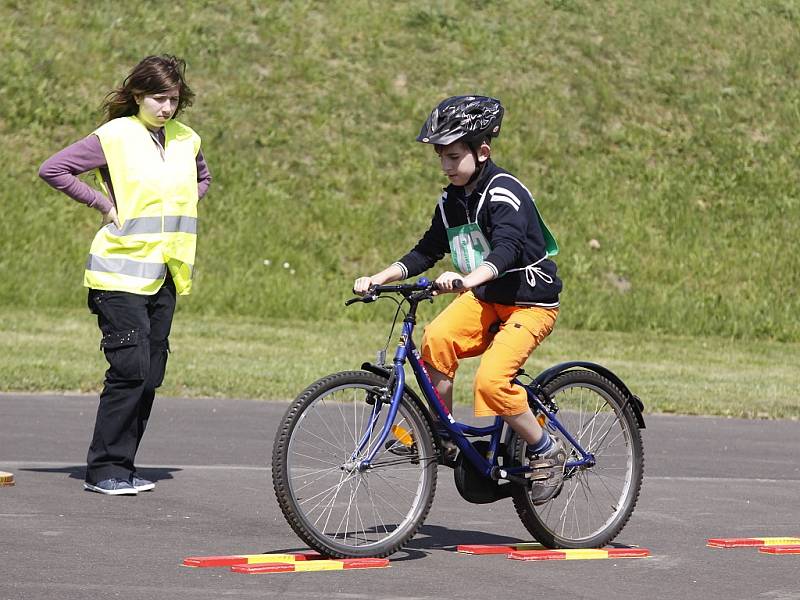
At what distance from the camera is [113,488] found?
8555 mm

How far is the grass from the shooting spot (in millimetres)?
14367

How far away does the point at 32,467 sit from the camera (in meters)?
9.48

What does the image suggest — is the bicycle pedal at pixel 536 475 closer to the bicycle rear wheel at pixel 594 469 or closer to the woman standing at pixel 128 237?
the bicycle rear wheel at pixel 594 469

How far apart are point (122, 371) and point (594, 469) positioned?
2.68 m

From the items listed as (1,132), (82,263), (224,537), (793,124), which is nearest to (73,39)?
(1,132)

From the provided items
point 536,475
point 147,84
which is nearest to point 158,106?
point 147,84

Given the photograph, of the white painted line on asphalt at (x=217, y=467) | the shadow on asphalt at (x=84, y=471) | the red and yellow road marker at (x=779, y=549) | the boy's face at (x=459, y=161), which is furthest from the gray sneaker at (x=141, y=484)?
the red and yellow road marker at (x=779, y=549)

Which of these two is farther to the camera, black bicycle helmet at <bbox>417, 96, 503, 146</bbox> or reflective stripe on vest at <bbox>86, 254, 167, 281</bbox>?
reflective stripe on vest at <bbox>86, 254, 167, 281</bbox>

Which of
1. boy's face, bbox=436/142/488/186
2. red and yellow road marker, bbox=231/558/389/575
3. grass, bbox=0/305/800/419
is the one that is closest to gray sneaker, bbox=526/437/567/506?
red and yellow road marker, bbox=231/558/389/575

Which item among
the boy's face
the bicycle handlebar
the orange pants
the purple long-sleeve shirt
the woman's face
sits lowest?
the orange pants

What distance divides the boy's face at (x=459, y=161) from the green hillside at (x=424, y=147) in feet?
49.8

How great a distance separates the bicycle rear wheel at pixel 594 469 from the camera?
7.42 meters

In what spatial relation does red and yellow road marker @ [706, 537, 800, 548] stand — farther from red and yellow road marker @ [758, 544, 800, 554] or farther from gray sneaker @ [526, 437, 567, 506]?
gray sneaker @ [526, 437, 567, 506]

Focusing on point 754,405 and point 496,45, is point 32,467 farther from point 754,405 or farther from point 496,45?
point 496,45
